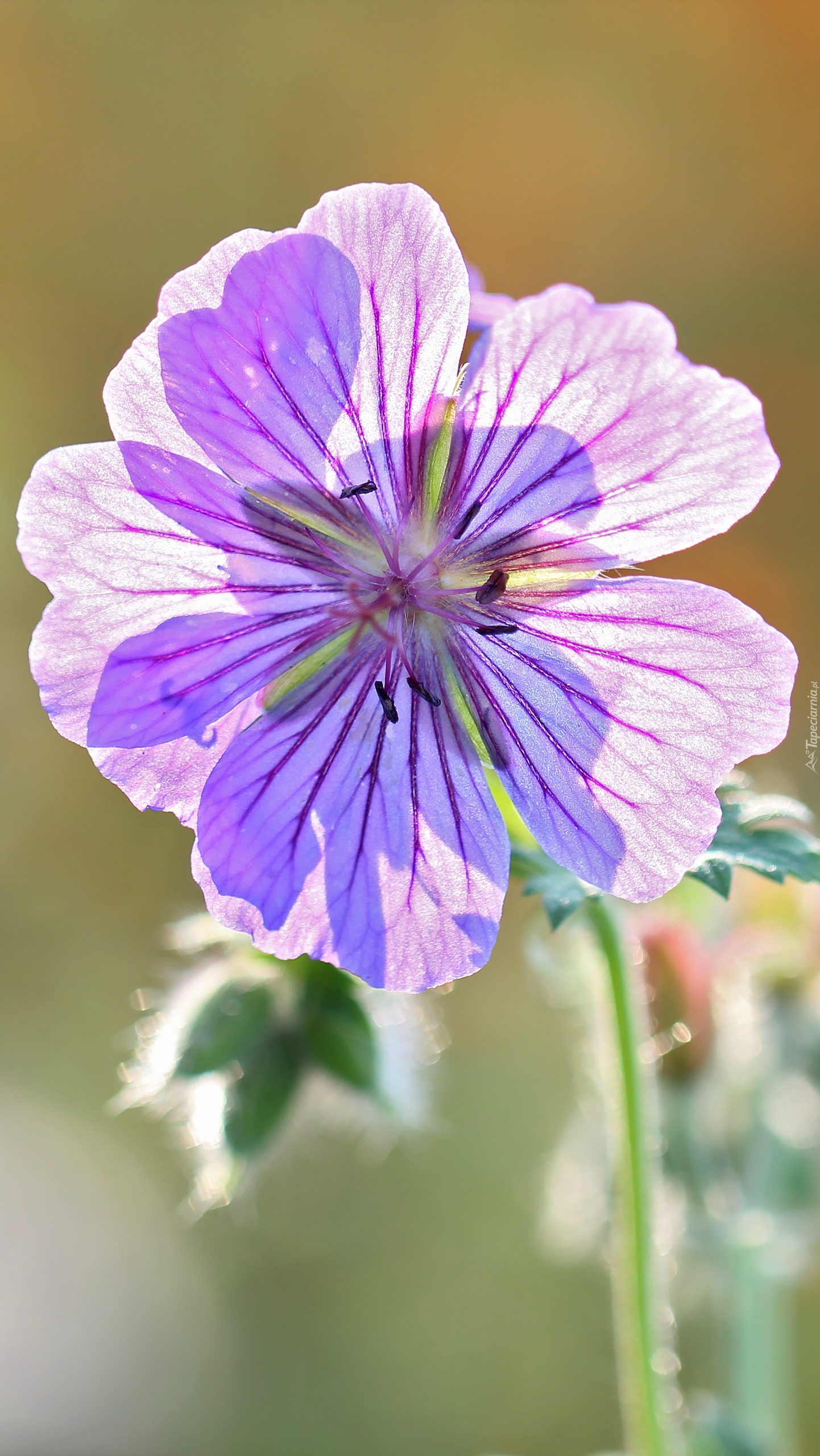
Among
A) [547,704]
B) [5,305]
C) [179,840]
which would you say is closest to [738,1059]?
[547,704]

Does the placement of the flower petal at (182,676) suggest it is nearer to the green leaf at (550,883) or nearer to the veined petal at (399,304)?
the veined petal at (399,304)

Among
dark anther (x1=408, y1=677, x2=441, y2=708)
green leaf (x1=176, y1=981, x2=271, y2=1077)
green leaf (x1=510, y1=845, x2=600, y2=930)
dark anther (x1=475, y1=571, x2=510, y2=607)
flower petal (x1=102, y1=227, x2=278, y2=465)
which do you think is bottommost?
green leaf (x1=176, y1=981, x2=271, y2=1077)

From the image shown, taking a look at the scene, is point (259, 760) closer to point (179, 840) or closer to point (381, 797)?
point (381, 797)

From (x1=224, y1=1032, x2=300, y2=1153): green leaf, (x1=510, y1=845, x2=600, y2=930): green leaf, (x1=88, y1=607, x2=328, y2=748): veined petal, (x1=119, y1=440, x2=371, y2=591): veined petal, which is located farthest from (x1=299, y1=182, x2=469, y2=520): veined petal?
(x1=224, y1=1032, x2=300, y2=1153): green leaf

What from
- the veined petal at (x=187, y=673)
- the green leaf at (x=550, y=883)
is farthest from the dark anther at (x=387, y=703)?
the green leaf at (x=550, y=883)

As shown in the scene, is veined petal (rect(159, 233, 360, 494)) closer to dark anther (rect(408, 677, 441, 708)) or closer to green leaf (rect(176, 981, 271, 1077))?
dark anther (rect(408, 677, 441, 708))

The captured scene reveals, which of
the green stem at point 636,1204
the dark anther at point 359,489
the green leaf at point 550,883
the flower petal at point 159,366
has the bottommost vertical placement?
the green stem at point 636,1204
